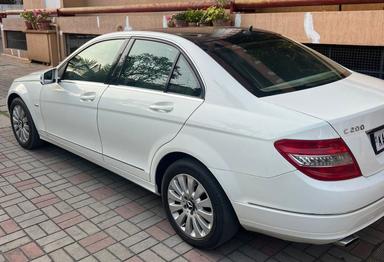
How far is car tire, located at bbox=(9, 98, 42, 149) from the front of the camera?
5.26 metres

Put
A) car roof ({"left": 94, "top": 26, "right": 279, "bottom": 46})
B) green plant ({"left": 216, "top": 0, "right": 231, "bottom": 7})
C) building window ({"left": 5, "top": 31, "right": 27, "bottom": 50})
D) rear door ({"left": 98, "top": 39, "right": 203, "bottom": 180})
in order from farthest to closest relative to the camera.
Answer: building window ({"left": 5, "top": 31, "right": 27, "bottom": 50}), green plant ({"left": 216, "top": 0, "right": 231, "bottom": 7}), car roof ({"left": 94, "top": 26, "right": 279, "bottom": 46}), rear door ({"left": 98, "top": 39, "right": 203, "bottom": 180})

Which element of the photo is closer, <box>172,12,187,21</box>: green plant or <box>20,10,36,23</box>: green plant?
<box>172,12,187,21</box>: green plant

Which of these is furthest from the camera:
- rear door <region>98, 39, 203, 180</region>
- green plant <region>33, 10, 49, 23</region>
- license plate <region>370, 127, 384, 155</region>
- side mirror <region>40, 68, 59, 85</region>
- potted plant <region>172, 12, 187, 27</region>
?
green plant <region>33, 10, 49, 23</region>

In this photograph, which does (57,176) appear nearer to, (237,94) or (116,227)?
(116,227)

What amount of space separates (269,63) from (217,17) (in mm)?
3901

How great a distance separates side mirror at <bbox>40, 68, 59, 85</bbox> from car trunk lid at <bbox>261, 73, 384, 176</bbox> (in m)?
2.69

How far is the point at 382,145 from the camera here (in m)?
2.80

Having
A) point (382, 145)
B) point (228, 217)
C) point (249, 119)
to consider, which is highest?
point (249, 119)

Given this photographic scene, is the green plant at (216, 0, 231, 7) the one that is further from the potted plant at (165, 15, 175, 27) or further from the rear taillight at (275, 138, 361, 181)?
the rear taillight at (275, 138, 361, 181)

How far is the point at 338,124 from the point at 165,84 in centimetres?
141

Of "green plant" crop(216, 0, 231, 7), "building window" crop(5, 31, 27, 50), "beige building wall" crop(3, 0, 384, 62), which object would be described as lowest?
"building window" crop(5, 31, 27, 50)

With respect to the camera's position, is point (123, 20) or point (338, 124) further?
point (123, 20)

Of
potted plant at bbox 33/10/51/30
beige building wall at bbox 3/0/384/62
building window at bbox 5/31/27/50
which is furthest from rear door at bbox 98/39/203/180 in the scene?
building window at bbox 5/31/27/50

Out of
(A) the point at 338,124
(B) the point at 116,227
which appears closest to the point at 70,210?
→ (B) the point at 116,227
